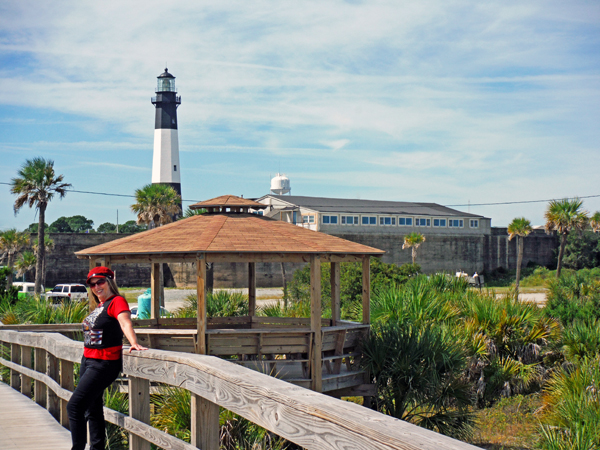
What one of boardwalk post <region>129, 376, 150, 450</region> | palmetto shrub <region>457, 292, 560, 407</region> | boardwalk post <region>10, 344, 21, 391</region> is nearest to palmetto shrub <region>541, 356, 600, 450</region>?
palmetto shrub <region>457, 292, 560, 407</region>

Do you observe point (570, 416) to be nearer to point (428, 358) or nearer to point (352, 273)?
point (428, 358)

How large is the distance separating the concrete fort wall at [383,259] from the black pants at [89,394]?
4597 centimetres

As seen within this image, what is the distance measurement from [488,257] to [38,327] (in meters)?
55.3

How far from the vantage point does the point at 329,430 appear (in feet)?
8.61

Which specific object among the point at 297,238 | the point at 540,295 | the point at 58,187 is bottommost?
the point at 540,295

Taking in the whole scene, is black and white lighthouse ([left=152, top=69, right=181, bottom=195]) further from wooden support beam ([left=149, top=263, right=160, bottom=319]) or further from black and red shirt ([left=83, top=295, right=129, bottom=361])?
black and red shirt ([left=83, top=295, right=129, bottom=361])

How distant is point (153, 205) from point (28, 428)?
111 ft

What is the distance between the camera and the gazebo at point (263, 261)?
1172cm

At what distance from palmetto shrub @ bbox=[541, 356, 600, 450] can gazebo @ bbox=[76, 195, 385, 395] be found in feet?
13.5

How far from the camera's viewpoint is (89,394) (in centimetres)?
476

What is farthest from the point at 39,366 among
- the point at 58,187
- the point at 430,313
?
the point at 58,187

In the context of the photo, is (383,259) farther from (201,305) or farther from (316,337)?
(201,305)

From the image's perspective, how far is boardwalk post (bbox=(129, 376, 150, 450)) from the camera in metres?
4.84

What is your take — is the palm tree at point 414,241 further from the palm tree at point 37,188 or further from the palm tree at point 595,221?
the palm tree at point 37,188
